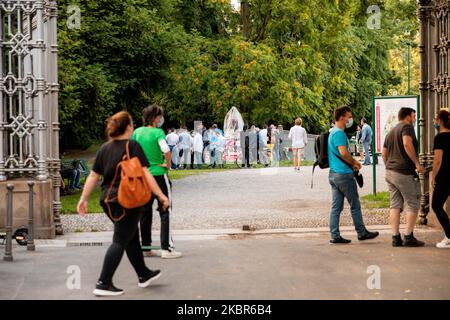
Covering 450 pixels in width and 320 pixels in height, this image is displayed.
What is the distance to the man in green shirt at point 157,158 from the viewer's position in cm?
1023

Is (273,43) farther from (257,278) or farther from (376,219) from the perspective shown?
(257,278)

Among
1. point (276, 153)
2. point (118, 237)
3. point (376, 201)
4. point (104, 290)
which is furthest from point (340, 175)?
point (276, 153)

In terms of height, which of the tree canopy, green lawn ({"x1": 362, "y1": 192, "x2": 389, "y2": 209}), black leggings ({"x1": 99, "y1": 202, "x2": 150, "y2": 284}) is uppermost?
the tree canopy

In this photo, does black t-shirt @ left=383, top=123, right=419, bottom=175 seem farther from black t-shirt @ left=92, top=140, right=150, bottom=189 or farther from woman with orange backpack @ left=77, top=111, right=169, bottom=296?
black t-shirt @ left=92, top=140, right=150, bottom=189

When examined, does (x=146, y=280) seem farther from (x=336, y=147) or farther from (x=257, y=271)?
(x=336, y=147)

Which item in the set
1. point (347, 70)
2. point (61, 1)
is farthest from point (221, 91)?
point (61, 1)

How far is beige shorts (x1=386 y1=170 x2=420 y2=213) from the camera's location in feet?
36.6

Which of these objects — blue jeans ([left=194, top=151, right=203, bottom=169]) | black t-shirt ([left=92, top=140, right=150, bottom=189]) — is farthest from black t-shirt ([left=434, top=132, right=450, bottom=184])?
blue jeans ([left=194, top=151, right=203, bottom=169])

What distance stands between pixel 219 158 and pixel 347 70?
11.8 meters

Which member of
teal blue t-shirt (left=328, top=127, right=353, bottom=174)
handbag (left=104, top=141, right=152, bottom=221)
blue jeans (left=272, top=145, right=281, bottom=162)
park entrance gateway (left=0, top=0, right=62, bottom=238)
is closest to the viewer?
handbag (left=104, top=141, right=152, bottom=221)

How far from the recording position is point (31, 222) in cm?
1154

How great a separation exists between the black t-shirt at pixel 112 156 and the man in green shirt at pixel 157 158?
2.02 m

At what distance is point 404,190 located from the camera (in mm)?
11156

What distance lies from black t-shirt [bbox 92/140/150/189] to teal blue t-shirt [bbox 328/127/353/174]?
168 inches
